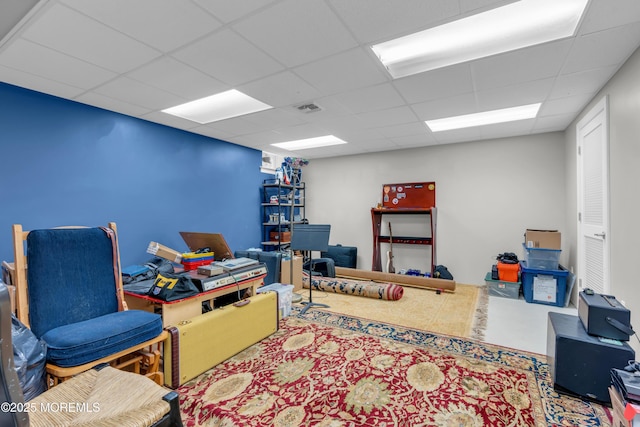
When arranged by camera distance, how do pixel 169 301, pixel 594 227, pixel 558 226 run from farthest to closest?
1. pixel 558 226
2. pixel 594 227
3. pixel 169 301

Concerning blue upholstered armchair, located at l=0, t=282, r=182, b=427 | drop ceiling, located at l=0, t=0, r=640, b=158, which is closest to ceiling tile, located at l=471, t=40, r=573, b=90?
drop ceiling, located at l=0, t=0, r=640, b=158

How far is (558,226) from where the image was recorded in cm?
460

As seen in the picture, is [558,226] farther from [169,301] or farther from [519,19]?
[169,301]

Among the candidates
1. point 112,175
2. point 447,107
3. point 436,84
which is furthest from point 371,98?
point 112,175

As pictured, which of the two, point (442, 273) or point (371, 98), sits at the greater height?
point (371, 98)

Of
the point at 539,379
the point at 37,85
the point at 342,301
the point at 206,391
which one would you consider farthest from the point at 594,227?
the point at 37,85

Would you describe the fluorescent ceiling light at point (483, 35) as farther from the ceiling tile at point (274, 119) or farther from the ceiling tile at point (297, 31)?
the ceiling tile at point (274, 119)

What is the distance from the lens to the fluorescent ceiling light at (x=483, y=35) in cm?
196

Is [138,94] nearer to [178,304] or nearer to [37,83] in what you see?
[37,83]

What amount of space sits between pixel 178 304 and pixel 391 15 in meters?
2.53

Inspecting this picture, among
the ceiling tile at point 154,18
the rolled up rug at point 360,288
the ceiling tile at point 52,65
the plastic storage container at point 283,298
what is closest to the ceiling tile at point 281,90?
the ceiling tile at point 154,18

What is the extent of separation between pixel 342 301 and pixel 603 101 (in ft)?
11.8

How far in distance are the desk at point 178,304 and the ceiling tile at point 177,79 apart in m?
1.89

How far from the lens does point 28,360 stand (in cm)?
148
